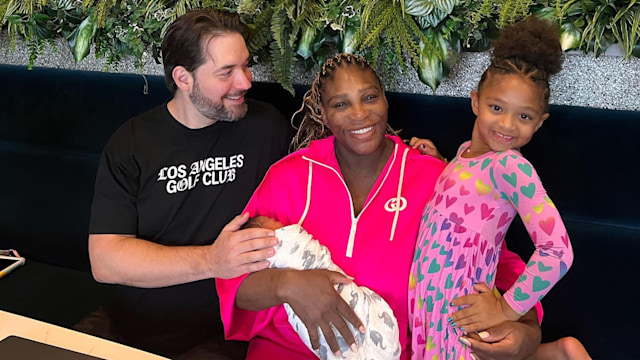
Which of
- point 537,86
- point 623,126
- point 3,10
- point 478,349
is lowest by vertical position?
point 478,349

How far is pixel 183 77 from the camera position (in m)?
1.72

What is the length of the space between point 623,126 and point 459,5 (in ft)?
1.76

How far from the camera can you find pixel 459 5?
5.27 ft

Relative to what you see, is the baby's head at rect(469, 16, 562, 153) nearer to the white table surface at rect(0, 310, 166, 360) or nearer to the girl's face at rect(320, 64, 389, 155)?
the girl's face at rect(320, 64, 389, 155)

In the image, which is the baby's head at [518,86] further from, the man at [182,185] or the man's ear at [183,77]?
the man's ear at [183,77]

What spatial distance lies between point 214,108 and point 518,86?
87 centimetres

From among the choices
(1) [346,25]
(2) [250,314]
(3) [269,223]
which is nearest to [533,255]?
(3) [269,223]

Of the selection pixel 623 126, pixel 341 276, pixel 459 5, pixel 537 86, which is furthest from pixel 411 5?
pixel 341 276

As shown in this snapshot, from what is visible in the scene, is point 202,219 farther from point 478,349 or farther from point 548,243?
point 548,243

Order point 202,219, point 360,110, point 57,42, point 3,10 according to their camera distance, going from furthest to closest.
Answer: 1. point 57,42
2. point 3,10
3. point 202,219
4. point 360,110

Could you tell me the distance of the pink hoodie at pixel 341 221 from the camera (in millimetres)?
1486

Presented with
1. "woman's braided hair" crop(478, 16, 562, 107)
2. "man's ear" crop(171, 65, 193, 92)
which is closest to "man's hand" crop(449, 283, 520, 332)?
"woman's braided hair" crop(478, 16, 562, 107)

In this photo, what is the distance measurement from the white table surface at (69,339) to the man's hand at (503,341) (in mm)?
662

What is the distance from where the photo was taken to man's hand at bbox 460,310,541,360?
124 cm
